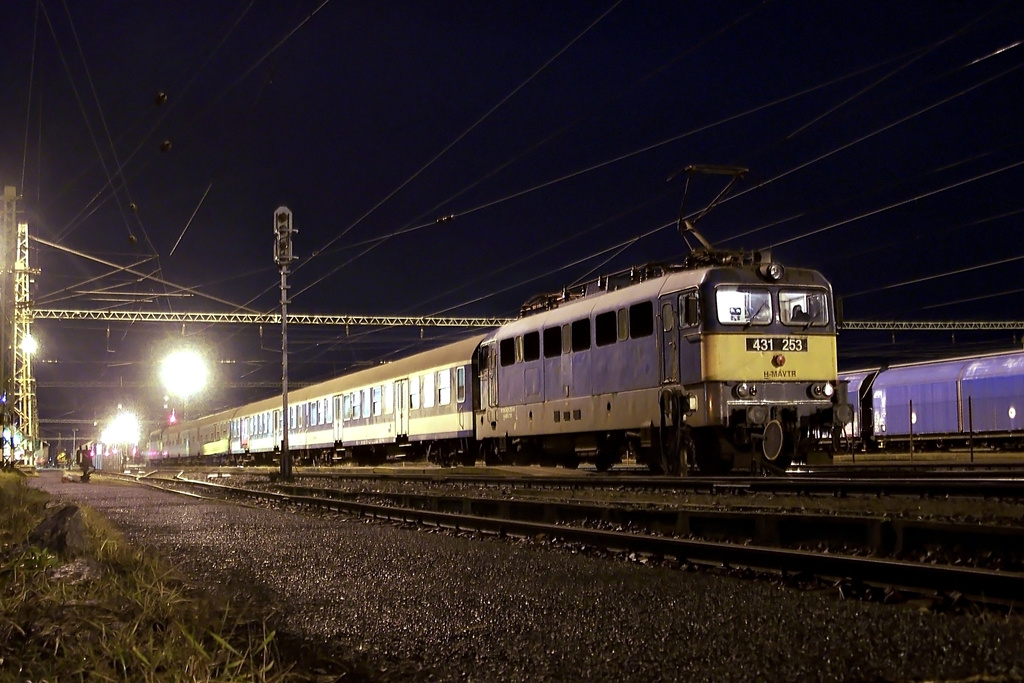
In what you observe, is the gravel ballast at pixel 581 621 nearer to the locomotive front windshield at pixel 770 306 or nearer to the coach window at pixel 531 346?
the locomotive front windshield at pixel 770 306

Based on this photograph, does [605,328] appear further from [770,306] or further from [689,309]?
[770,306]

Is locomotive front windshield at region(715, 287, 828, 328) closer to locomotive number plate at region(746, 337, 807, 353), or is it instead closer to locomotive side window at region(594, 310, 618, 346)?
locomotive number plate at region(746, 337, 807, 353)

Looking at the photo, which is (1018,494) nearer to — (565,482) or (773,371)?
(773,371)

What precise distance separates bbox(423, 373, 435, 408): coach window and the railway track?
51.2ft

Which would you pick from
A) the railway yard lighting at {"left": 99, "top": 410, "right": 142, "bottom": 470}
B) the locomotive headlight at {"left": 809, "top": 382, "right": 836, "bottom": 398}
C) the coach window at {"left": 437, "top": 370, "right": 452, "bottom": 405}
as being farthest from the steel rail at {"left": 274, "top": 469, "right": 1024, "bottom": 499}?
the railway yard lighting at {"left": 99, "top": 410, "right": 142, "bottom": 470}

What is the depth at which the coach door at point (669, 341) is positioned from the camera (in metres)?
16.1

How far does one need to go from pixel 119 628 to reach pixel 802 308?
12974 mm

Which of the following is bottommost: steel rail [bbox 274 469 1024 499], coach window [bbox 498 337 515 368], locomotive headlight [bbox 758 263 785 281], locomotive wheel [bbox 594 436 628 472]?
steel rail [bbox 274 469 1024 499]

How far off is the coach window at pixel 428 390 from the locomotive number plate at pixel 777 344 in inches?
535

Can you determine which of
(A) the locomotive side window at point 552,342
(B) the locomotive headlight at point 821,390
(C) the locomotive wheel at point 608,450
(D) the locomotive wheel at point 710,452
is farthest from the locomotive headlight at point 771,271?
(A) the locomotive side window at point 552,342

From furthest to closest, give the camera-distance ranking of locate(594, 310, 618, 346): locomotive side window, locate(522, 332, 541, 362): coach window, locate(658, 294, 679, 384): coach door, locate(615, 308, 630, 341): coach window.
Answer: locate(522, 332, 541, 362): coach window, locate(594, 310, 618, 346): locomotive side window, locate(615, 308, 630, 341): coach window, locate(658, 294, 679, 384): coach door

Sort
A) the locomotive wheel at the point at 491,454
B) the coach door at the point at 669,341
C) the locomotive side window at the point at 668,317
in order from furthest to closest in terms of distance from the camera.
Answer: the locomotive wheel at the point at 491,454, the locomotive side window at the point at 668,317, the coach door at the point at 669,341

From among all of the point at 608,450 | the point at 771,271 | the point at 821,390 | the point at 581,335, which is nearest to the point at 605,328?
the point at 581,335

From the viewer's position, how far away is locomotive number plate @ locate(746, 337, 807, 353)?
15.8 meters
